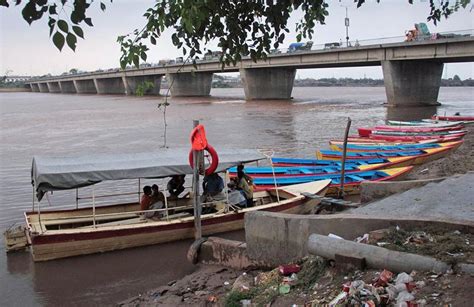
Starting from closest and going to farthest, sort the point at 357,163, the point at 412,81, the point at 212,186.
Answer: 1. the point at 212,186
2. the point at 357,163
3. the point at 412,81

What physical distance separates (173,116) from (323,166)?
30.0 metres

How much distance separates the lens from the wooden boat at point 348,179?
14695mm

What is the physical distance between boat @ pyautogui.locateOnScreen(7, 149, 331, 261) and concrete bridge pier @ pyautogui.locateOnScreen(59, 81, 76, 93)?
129118 millimetres

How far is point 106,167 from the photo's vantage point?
10.6 metres

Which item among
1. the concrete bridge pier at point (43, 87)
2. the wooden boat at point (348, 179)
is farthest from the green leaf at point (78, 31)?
the concrete bridge pier at point (43, 87)

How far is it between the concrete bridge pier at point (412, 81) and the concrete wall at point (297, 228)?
4000 centimetres

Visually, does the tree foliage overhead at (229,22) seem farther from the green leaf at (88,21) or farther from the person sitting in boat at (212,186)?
the person sitting in boat at (212,186)

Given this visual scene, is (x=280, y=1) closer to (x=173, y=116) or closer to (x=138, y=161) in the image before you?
(x=138, y=161)

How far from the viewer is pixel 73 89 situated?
135750 millimetres

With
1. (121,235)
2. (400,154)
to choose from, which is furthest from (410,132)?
(121,235)

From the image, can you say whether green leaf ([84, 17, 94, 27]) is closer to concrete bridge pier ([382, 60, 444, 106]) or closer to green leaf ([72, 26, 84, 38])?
green leaf ([72, 26, 84, 38])

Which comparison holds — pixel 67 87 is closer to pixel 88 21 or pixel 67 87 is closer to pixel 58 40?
pixel 88 21

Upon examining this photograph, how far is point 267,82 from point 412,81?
2204 centimetres

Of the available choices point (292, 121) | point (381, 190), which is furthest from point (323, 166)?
point (292, 121)
